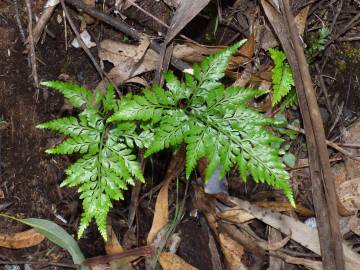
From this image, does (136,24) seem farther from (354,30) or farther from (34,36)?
(354,30)

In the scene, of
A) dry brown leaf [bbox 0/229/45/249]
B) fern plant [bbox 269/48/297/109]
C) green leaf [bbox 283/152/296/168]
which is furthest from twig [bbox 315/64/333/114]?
dry brown leaf [bbox 0/229/45/249]

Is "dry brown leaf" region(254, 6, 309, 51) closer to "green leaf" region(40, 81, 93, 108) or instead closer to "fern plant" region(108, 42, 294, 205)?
"fern plant" region(108, 42, 294, 205)

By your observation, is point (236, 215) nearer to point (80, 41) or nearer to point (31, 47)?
point (80, 41)

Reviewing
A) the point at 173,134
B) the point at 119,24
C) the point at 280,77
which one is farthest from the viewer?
the point at 119,24

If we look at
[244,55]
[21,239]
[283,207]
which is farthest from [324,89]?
[21,239]

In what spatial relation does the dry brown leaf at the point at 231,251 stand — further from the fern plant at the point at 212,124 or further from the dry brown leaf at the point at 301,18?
the dry brown leaf at the point at 301,18
